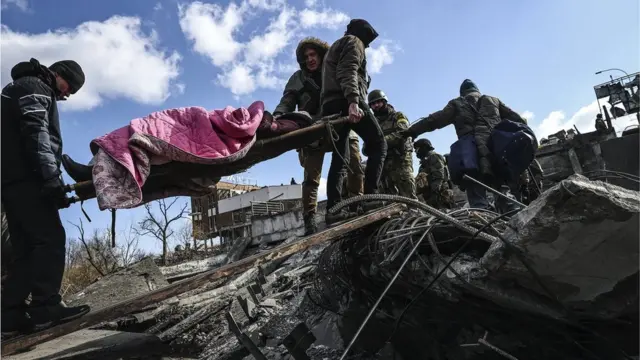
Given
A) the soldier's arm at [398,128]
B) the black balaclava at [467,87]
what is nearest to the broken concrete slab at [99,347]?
the soldier's arm at [398,128]

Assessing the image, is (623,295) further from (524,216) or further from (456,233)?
(456,233)

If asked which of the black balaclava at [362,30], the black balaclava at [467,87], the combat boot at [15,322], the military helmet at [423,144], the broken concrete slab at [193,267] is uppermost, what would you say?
the black balaclava at [362,30]

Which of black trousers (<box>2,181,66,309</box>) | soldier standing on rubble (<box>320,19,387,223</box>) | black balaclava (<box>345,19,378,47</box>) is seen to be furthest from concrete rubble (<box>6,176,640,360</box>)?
black balaclava (<box>345,19,378,47</box>)

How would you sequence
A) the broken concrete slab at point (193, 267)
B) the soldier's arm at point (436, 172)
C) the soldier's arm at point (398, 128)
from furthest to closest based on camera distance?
the broken concrete slab at point (193, 267)
the soldier's arm at point (436, 172)
the soldier's arm at point (398, 128)

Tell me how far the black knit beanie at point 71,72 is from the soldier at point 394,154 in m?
4.33

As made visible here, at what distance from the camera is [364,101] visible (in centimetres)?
352

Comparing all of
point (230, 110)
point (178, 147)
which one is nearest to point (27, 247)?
point (178, 147)

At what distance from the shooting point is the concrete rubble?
1631 mm

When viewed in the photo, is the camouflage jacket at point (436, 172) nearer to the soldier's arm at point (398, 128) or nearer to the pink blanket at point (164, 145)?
the soldier's arm at point (398, 128)

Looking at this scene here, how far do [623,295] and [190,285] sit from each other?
6.67 ft

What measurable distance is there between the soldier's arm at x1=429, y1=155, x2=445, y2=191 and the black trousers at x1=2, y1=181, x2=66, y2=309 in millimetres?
6079

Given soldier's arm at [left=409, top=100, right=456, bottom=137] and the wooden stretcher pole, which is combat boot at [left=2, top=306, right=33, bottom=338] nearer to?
the wooden stretcher pole

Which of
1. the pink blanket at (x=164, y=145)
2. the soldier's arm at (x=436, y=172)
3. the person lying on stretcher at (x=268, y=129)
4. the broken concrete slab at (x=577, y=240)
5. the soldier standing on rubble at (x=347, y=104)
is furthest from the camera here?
the soldier's arm at (x=436, y=172)

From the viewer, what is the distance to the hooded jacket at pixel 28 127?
2377 millimetres
